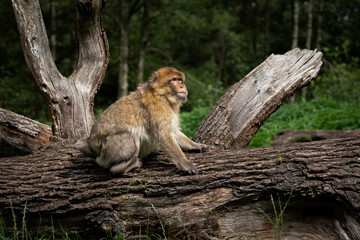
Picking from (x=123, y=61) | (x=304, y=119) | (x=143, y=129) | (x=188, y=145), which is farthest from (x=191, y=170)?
(x=123, y=61)

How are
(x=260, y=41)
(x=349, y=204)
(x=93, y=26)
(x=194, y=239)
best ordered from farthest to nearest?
1. (x=260, y=41)
2. (x=93, y=26)
3. (x=194, y=239)
4. (x=349, y=204)

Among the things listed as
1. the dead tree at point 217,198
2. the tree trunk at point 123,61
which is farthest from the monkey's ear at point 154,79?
the tree trunk at point 123,61

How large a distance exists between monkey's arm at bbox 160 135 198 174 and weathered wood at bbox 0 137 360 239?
94 millimetres

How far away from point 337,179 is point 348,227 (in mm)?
456

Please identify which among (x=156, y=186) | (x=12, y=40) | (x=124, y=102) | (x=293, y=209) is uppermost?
(x=12, y=40)

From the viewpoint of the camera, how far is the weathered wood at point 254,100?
4.83 m

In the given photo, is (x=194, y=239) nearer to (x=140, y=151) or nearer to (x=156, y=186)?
(x=156, y=186)

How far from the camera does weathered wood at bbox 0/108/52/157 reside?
459 cm

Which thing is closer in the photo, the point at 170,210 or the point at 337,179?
the point at 337,179

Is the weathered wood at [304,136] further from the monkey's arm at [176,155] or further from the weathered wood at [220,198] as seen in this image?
the monkey's arm at [176,155]

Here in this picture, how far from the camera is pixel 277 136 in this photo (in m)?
7.02

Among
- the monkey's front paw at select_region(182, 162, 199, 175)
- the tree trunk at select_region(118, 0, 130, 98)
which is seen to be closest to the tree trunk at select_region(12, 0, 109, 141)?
the monkey's front paw at select_region(182, 162, 199, 175)

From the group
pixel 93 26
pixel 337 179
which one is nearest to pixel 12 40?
pixel 93 26

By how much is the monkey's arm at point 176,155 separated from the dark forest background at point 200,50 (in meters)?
3.36
